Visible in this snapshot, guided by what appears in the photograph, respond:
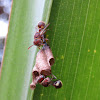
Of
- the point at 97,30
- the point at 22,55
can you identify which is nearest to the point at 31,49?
the point at 22,55

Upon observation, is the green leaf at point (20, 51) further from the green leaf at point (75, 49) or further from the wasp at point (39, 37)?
the green leaf at point (75, 49)

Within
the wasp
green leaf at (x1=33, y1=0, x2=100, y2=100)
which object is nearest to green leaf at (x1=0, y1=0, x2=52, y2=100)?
the wasp

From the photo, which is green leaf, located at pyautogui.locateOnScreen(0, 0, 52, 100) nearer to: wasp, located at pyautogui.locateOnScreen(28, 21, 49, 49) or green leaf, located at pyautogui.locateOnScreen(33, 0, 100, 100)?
wasp, located at pyautogui.locateOnScreen(28, 21, 49, 49)

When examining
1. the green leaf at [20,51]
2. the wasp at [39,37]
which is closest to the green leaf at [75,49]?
the wasp at [39,37]

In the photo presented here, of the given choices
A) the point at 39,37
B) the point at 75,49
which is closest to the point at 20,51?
the point at 39,37

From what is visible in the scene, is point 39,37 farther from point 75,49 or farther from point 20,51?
point 75,49
